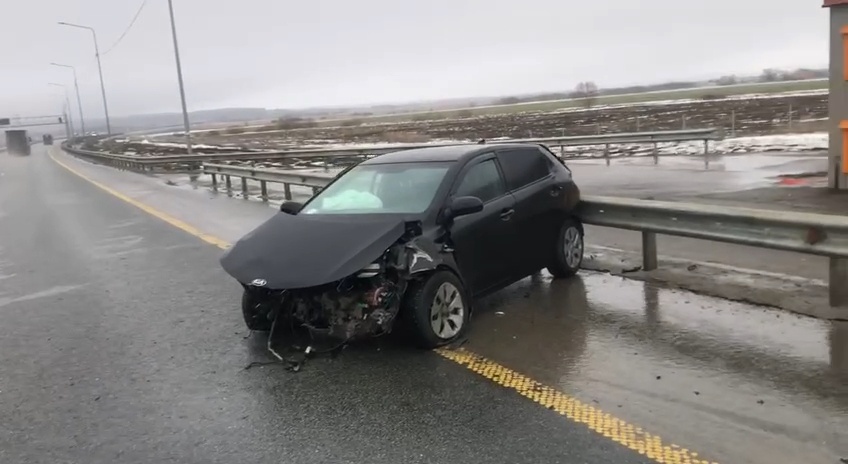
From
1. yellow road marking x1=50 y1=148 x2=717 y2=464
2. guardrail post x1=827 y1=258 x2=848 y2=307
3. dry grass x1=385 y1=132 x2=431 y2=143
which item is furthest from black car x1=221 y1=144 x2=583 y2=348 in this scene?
dry grass x1=385 y1=132 x2=431 y2=143

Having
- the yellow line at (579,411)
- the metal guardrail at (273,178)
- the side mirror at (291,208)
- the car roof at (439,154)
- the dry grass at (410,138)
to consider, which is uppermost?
the car roof at (439,154)

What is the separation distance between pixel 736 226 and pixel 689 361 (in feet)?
7.27

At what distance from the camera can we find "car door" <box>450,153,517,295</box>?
6176 millimetres

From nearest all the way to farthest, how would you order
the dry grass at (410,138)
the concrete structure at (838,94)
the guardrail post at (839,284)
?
the guardrail post at (839,284)
the concrete structure at (838,94)
the dry grass at (410,138)

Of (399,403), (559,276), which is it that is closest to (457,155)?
(559,276)

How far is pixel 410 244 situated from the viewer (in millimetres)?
5680

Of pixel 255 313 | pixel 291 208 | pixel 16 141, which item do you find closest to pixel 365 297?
pixel 255 313

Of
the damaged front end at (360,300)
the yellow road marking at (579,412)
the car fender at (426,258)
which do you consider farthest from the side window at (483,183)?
the yellow road marking at (579,412)

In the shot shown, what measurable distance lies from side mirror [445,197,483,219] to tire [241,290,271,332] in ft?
5.53

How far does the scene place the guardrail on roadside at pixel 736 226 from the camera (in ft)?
19.8

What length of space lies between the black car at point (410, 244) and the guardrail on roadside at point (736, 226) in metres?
0.66

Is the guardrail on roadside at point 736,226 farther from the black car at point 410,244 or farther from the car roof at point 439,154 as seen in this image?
the car roof at point 439,154

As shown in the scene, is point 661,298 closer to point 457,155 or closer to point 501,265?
point 501,265

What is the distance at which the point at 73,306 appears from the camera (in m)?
7.71
